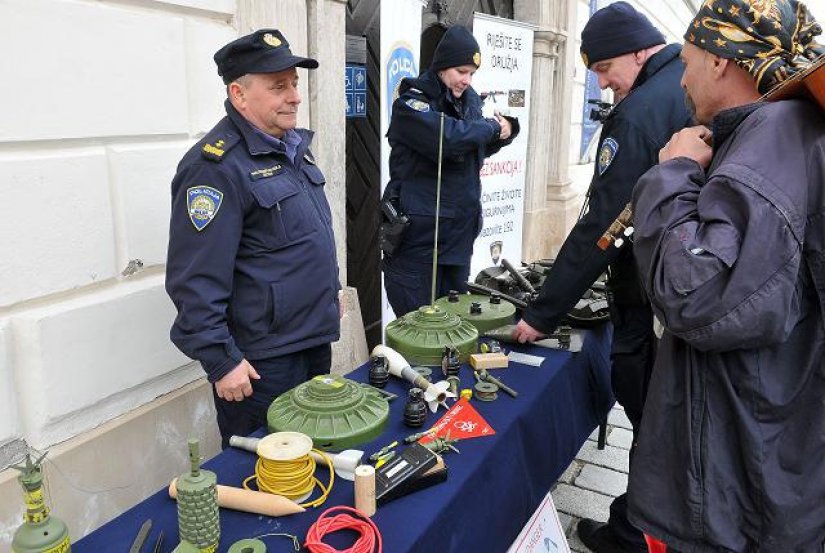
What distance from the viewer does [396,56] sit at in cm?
404

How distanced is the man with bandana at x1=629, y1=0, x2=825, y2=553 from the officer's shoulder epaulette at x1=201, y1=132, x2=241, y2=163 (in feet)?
4.06

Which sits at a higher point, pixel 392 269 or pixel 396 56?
pixel 396 56

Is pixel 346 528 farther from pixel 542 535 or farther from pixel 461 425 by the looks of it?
pixel 542 535

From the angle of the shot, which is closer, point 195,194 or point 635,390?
point 195,194

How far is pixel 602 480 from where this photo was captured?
10.3 feet

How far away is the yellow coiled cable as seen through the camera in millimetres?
1413

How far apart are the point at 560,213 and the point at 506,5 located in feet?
7.33

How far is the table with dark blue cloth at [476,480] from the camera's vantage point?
53.2 inches

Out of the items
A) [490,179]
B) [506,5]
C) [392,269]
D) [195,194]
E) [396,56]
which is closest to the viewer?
[195,194]

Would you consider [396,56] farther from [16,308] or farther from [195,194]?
[16,308]

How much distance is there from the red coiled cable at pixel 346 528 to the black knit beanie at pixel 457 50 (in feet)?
8.10

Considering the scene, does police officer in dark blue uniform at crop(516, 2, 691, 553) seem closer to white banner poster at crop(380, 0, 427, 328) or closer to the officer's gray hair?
the officer's gray hair

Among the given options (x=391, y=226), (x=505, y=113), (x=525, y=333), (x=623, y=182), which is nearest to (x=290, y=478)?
(x=525, y=333)

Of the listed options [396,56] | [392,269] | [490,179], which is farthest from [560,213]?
[392,269]
